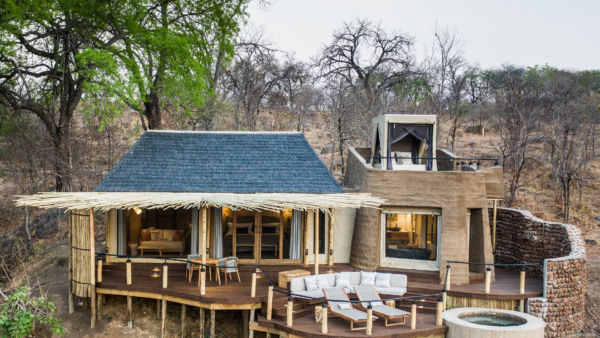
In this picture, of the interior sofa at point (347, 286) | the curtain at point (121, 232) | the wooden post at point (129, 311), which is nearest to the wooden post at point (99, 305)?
the wooden post at point (129, 311)

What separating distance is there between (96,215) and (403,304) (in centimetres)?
1616

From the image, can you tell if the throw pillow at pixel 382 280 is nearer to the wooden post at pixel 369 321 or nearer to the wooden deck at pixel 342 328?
the wooden deck at pixel 342 328

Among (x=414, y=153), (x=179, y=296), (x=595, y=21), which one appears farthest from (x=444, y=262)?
(x=595, y=21)

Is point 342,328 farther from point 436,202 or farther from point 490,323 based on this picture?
point 436,202

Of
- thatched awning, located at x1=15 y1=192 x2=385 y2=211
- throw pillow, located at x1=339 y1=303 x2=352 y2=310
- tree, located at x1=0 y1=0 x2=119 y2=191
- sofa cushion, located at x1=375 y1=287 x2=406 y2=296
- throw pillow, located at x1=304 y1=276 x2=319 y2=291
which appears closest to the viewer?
throw pillow, located at x1=339 y1=303 x2=352 y2=310

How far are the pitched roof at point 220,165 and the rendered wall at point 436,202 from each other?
1.36 metres

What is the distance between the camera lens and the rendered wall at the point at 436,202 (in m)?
13.2

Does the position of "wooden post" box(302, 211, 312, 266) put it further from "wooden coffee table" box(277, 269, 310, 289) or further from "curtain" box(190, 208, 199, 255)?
"curtain" box(190, 208, 199, 255)

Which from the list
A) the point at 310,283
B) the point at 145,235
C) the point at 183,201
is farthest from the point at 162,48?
the point at 310,283

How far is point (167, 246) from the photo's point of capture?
46.7ft

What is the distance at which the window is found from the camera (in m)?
14.0

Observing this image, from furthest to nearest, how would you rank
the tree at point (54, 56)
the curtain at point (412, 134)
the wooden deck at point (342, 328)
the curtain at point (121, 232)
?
the tree at point (54, 56) < the curtain at point (412, 134) < the curtain at point (121, 232) < the wooden deck at point (342, 328)

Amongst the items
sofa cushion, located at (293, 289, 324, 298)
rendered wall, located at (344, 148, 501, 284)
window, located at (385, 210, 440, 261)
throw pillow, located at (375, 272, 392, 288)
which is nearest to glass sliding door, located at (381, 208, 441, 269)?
window, located at (385, 210, 440, 261)

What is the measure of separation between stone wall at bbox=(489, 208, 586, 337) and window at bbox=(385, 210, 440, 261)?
314 centimetres
